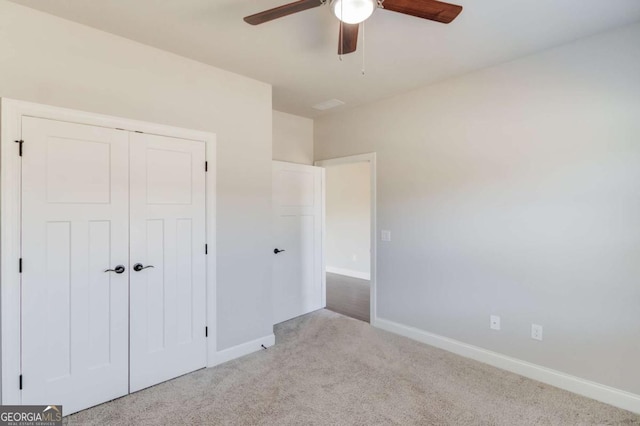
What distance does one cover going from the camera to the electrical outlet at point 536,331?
2.67 meters

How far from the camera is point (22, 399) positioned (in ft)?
6.74

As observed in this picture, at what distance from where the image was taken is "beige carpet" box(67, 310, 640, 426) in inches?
85.3

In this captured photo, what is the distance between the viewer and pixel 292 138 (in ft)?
14.3

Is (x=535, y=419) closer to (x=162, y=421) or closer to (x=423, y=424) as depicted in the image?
(x=423, y=424)

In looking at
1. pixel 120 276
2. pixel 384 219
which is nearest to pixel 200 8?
pixel 120 276

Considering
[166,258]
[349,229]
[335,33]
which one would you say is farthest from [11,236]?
Result: [349,229]

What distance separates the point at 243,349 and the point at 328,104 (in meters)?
2.94

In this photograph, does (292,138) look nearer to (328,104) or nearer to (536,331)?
(328,104)

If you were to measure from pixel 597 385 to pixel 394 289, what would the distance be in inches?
72.7

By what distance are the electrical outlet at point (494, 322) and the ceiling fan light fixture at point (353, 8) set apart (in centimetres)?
277

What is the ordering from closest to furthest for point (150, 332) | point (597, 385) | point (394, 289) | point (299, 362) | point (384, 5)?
point (384, 5) → point (597, 385) → point (150, 332) → point (299, 362) → point (394, 289)

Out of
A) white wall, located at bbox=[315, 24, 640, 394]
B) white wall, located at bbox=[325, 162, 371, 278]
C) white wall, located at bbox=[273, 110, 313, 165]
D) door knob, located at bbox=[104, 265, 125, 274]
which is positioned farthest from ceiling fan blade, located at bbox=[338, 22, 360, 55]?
white wall, located at bbox=[325, 162, 371, 278]

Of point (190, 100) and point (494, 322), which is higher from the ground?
point (190, 100)

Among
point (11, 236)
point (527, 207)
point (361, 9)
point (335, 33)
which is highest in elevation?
point (335, 33)
